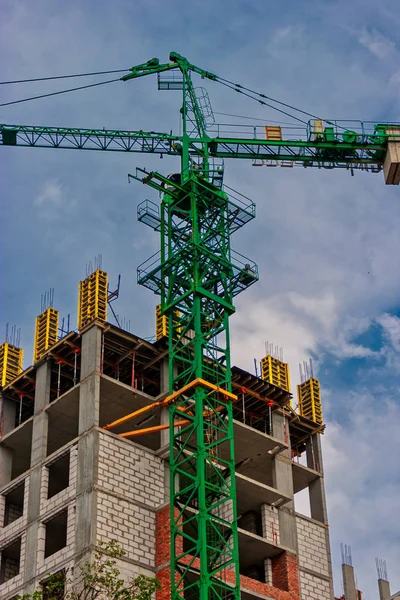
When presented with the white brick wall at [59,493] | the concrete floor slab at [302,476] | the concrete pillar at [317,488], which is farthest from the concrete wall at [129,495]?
the concrete pillar at [317,488]

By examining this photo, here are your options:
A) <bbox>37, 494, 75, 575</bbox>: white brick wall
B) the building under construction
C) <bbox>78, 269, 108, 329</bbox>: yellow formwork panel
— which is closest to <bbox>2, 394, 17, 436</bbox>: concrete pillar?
the building under construction

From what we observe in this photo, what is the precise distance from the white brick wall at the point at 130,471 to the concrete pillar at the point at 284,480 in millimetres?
9236

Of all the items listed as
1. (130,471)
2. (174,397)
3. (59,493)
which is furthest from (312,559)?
(59,493)

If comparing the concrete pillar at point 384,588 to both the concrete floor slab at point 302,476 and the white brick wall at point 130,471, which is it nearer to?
the concrete floor slab at point 302,476

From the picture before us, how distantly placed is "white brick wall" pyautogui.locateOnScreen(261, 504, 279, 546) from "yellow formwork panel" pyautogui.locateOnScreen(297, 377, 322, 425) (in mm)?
9584

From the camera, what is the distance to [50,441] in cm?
7819

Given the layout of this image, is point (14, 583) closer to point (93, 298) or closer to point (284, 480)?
point (93, 298)

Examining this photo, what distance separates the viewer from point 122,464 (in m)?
70.5

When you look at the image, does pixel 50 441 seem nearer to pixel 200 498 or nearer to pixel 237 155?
pixel 200 498

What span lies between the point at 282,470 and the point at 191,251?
14.9 metres

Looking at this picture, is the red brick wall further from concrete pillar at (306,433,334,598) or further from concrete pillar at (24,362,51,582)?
concrete pillar at (24,362,51,582)

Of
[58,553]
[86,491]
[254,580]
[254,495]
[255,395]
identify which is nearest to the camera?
[58,553]

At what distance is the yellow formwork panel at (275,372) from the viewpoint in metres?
83.3

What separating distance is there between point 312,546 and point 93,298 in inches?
783
